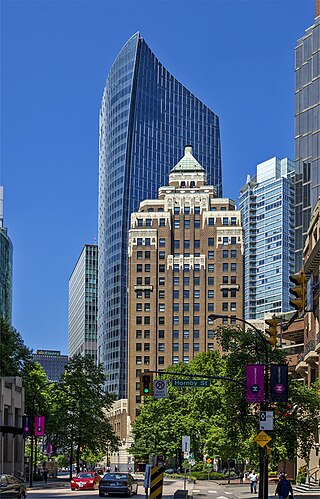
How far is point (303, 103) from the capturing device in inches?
5955

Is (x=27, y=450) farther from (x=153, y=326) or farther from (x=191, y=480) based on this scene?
(x=191, y=480)

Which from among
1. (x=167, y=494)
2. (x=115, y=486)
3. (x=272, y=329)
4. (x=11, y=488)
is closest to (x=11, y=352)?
(x=167, y=494)

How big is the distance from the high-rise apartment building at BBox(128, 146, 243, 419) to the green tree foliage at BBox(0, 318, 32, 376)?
8458cm

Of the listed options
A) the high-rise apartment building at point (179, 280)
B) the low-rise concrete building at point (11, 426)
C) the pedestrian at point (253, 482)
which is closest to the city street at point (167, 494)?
the pedestrian at point (253, 482)

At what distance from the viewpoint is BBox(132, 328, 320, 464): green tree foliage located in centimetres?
5469

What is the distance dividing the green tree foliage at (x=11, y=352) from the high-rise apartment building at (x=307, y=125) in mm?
62058

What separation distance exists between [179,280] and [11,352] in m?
96.6

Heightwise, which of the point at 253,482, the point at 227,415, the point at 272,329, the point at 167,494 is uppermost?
the point at 272,329

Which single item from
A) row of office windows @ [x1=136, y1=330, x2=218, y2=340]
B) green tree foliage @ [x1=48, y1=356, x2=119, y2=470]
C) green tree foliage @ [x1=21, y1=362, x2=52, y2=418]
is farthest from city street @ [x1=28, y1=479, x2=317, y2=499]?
row of office windows @ [x1=136, y1=330, x2=218, y2=340]

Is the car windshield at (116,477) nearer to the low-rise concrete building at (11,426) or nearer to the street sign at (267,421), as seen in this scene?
the street sign at (267,421)

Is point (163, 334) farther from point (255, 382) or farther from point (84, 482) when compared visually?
point (255, 382)

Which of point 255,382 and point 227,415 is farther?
point 227,415

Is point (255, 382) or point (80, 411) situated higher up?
point (255, 382)

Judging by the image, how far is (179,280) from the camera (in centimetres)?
18512
